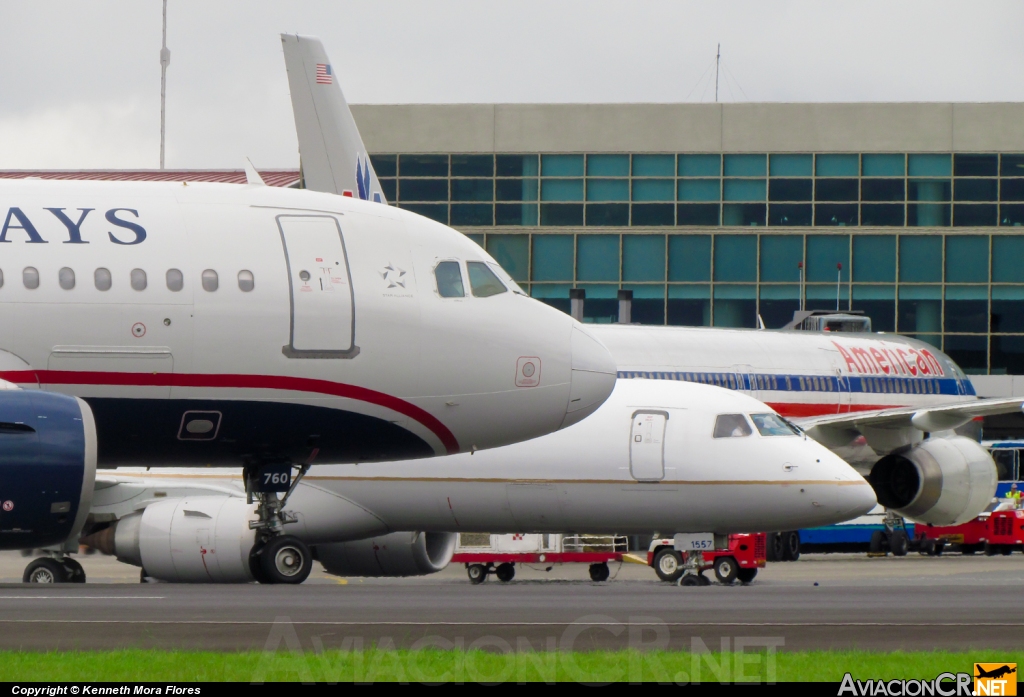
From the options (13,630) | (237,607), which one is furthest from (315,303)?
(13,630)

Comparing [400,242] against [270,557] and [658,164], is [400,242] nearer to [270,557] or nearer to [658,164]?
[270,557]

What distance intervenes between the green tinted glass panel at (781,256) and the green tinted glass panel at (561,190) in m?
6.71

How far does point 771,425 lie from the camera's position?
2231cm

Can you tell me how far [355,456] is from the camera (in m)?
18.0

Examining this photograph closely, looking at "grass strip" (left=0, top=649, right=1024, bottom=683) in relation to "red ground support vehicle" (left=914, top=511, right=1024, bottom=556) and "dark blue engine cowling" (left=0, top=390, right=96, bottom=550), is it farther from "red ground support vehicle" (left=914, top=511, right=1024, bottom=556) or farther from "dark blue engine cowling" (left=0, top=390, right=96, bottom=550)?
"red ground support vehicle" (left=914, top=511, right=1024, bottom=556)

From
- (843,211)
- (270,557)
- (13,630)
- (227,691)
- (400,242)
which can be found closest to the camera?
(227,691)

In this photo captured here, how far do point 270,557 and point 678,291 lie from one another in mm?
37114

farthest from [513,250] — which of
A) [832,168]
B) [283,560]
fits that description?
[283,560]

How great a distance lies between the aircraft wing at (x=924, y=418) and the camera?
3409 cm

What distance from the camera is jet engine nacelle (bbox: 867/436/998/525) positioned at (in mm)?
29047

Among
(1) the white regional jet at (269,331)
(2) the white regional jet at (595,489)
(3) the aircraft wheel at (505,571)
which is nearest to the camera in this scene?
(1) the white regional jet at (269,331)

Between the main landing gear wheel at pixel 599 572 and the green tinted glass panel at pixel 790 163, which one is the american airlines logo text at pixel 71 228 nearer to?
the main landing gear wheel at pixel 599 572

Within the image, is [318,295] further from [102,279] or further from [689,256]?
[689,256]

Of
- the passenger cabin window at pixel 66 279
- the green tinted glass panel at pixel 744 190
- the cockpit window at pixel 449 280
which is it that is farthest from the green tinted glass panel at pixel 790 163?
the passenger cabin window at pixel 66 279
